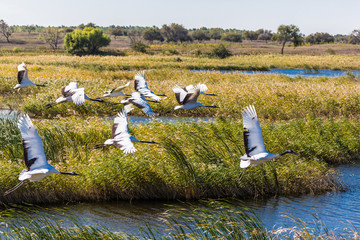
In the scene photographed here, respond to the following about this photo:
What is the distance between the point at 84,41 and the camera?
250ft

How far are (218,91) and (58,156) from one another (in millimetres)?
13983

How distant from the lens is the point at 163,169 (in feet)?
38.9

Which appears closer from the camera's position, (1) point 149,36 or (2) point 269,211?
(2) point 269,211

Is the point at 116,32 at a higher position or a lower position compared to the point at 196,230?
higher

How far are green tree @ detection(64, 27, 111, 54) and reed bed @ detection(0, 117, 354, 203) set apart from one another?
62.8 m

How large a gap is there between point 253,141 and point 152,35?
122m

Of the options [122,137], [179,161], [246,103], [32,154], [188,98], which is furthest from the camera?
[246,103]

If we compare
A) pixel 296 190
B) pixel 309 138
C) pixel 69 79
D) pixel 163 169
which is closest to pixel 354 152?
pixel 309 138

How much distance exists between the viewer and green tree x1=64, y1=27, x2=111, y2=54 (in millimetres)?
74500

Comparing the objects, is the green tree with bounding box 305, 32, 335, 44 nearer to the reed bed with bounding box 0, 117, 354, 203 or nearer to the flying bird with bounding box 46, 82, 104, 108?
the reed bed with bounding box 0, 117, 354, 203

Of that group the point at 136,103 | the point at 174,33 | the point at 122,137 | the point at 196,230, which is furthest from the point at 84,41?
A: the point at 196,230

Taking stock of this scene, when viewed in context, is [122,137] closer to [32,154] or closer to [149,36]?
[32,154]

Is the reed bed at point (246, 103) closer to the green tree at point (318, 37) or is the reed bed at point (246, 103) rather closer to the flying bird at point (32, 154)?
the flying bird at point (32, 154)

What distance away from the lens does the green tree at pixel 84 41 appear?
244 ft
